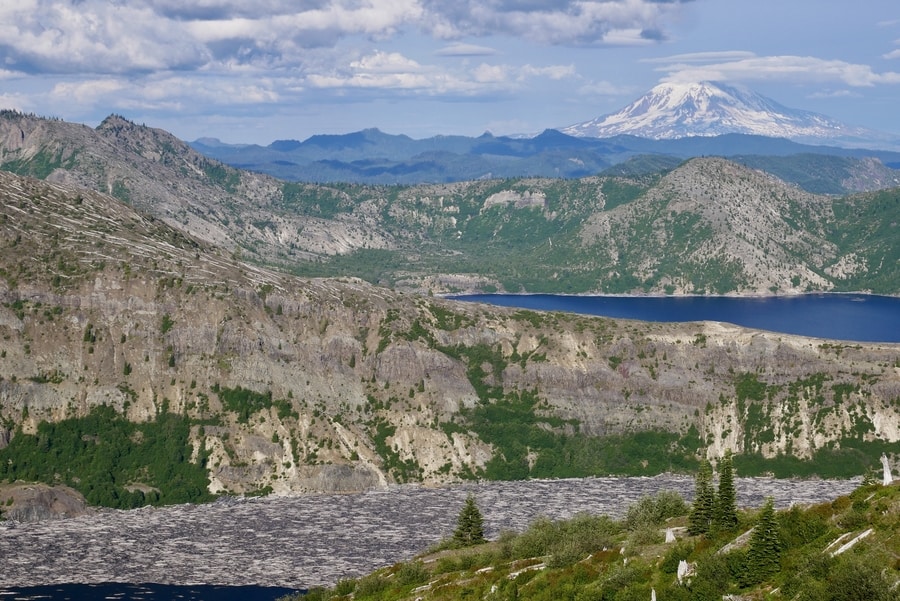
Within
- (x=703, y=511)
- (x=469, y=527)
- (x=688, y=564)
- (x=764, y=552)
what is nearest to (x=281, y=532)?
(x=469, y=527)

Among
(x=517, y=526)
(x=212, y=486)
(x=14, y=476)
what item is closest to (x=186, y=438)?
(x=212, y=486)

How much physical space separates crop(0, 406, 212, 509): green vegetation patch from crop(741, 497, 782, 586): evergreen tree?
12590cm

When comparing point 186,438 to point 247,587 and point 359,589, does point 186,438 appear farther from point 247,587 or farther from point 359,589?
point 359,589

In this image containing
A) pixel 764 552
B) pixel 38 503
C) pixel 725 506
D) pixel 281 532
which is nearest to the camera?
pixel 764 552

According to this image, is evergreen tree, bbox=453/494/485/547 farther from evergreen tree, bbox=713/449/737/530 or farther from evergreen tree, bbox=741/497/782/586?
evergreen tree, bbox=741/497/782/586

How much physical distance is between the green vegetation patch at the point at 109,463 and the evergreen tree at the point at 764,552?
12590cm

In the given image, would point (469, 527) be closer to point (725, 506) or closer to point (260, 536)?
point (260, 536)

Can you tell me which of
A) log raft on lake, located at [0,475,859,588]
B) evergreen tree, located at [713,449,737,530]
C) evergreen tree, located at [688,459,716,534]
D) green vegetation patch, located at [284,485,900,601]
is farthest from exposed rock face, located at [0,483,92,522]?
evergreen tree, located at [713,449,737,530]

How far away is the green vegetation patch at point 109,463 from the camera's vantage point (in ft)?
617

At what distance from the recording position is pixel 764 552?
262 feet

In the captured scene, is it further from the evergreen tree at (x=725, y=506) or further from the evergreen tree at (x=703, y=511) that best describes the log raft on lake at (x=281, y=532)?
the evergreen tree at (x=725, y=506)

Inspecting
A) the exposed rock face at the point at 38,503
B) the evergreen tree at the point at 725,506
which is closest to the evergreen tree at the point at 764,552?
the evergreen tree at the point at 725,506

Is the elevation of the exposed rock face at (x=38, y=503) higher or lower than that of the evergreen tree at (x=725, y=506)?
lower

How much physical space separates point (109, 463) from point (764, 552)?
136m
